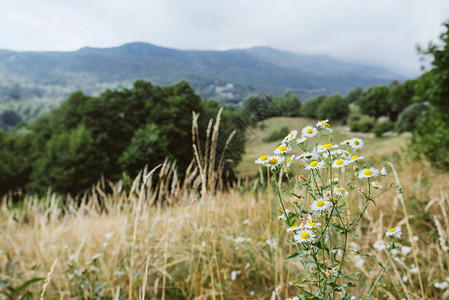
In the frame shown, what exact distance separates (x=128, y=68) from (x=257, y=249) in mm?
47205

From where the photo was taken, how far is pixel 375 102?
31906mm

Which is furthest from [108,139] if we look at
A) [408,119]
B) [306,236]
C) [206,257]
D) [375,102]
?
[375,102]

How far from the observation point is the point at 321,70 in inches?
3150

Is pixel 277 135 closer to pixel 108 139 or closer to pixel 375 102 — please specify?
pixel 108 139

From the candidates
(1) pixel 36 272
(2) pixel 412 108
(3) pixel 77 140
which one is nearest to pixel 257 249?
(1) pixel 36 272

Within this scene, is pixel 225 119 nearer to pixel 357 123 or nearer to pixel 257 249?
pixel 257 249

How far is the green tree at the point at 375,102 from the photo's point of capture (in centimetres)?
3107

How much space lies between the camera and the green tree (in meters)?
31.1

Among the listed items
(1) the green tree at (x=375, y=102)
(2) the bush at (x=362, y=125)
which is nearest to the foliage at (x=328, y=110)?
(2) the bush at (x=362, y=125)

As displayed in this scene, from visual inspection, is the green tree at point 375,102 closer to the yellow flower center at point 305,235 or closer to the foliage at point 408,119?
the foliage at point 408,119

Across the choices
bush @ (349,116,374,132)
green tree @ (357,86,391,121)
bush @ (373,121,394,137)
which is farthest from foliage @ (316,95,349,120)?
green tree @ (357,86,391,121)

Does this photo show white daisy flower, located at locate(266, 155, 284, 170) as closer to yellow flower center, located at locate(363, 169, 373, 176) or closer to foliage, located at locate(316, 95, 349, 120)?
yellow flower center, located at locate(363, 169, 373, 176)

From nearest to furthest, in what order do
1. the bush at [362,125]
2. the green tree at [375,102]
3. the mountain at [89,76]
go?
the bush at [362,125] → the mountain at [89,76] → the green tree at [375,102]

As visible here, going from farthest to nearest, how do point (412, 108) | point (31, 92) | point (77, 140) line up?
point (31, 92) < point (412, 108) < point (77, 140)
